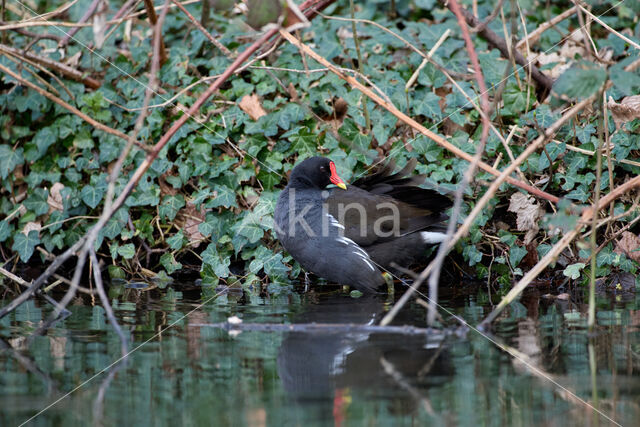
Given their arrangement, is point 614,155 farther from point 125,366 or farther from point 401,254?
point 125,366

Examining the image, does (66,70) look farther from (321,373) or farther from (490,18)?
(321,373)

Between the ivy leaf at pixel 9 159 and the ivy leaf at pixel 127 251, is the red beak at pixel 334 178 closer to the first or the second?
the ivy leaf at pixel 127 251

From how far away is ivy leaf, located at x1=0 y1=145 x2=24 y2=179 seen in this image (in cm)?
616

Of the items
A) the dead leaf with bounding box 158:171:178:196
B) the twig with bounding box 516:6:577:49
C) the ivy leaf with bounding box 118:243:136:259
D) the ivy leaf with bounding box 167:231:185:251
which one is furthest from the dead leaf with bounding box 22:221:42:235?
the twig with bounding box 516:6:577:49

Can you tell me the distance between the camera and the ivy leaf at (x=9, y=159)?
6164 millimetres

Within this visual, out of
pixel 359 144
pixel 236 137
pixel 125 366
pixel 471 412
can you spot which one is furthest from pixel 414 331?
pixel 236 137

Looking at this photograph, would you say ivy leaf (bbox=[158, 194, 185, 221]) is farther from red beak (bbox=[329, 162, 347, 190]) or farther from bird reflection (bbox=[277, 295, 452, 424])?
bird reflection (bbox=[277, 295, 452, 424])

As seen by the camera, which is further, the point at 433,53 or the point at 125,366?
the point at 433,53

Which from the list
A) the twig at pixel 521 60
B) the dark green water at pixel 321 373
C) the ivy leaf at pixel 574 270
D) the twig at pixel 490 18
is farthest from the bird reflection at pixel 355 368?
the twig at pixel 521 60

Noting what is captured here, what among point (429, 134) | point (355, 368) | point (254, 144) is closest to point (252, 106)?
point (254, 144)

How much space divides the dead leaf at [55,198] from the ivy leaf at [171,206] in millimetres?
900

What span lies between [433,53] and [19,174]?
3.52 m

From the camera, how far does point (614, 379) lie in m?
2.85

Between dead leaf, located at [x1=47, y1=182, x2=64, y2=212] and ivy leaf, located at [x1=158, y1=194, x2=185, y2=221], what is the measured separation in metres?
0.90
